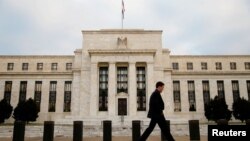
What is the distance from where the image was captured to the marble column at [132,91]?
45.3m

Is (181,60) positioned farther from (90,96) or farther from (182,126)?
(182,126)

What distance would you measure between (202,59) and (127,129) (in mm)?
35863

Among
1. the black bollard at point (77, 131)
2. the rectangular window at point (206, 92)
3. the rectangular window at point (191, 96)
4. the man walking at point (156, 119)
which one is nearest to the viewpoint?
the man walking at point (156, 119)

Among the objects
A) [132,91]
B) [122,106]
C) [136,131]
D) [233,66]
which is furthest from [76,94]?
[136,131]

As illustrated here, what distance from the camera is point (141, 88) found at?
4722 centimetres

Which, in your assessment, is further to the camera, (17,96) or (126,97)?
(17,96)

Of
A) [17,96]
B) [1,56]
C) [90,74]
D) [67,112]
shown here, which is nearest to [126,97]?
[90,74]

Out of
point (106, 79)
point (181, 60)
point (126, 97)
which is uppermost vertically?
point (181, 60)

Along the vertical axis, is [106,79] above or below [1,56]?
below

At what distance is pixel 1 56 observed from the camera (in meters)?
56.3

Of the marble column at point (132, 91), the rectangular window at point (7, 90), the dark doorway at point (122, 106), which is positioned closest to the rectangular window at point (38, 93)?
the rectangular window at point (7, 90)

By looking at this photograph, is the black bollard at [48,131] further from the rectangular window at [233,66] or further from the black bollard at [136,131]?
the rectangular window at [233,66]

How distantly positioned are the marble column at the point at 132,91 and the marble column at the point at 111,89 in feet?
8.37

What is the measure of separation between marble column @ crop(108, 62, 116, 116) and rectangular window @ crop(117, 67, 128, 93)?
131 cm
